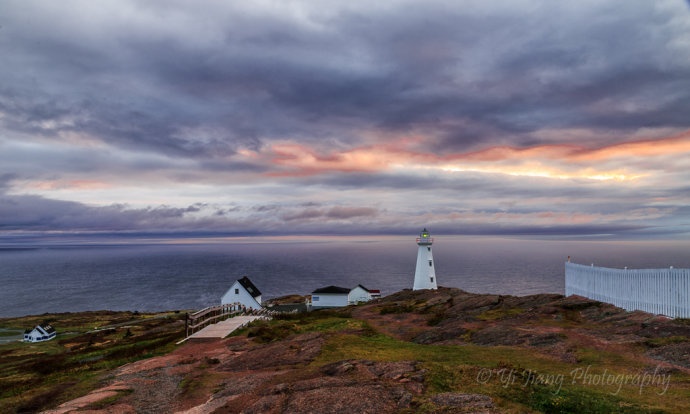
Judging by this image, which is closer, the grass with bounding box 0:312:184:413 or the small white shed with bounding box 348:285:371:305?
the grass with bounding box 0:312:184:413

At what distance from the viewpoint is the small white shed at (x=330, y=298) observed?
61156 mm

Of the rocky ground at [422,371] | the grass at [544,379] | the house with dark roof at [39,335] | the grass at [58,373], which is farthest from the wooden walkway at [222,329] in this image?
the house with dark roof at [39,335]

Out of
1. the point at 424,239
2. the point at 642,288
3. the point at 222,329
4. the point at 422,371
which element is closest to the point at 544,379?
the point at 422,371

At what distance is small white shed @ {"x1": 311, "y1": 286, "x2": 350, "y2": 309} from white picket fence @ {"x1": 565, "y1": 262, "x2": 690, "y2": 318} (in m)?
38.2

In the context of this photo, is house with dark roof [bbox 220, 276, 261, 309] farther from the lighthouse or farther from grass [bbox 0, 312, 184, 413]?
the lighthouse

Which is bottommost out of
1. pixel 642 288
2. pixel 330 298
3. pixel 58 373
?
pixel 330 298

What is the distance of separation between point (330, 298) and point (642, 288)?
45456 millimetres

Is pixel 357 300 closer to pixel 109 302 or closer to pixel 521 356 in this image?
pixel 521 356

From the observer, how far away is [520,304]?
100 feet

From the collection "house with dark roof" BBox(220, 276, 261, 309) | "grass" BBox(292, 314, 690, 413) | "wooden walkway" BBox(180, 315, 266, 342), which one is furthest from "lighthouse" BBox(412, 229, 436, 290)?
"grass" BBox(292, 314, 690, 413)

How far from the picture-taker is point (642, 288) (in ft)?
73.3

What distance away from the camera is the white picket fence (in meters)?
20.0

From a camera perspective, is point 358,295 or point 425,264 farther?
point 358,295

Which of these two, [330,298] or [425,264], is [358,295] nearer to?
[330,298]
